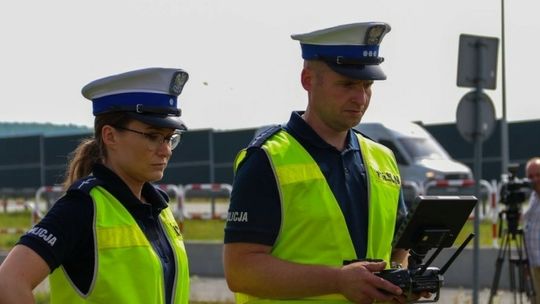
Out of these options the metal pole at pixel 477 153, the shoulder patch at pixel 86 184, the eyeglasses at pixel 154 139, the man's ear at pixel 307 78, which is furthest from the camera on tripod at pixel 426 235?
the metal pole at pixel 477 153

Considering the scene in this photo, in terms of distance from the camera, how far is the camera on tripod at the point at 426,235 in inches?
197

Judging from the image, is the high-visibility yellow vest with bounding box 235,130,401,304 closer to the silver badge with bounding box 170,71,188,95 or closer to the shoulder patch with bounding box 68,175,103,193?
the silver badge with bounding box 170,71,188,95

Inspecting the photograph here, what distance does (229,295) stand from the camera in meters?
16.5

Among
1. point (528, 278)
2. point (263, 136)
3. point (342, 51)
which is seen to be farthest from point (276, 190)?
point (528, 278)

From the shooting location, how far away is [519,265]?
14773 mm

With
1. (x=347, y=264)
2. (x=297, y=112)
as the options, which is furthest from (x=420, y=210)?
(x=297, y=112)

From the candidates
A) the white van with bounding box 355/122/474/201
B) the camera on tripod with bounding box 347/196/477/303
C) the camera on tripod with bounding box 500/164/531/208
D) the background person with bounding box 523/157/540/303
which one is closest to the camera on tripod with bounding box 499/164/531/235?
the camera on tripod with bounding box 500/164/531/208

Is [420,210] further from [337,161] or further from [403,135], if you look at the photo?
[403,135]

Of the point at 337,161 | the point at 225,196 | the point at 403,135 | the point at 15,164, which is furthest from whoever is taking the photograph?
the point at 15,164

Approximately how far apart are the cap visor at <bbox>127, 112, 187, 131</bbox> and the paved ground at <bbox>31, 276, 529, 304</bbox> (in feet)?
29.5

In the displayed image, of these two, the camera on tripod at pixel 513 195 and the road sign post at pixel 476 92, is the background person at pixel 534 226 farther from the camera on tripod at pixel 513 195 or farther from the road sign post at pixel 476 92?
the road sign post at pixel 476 92

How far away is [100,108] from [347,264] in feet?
3.41

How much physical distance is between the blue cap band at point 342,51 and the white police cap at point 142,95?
55 centimetres

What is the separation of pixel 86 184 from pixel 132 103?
1.20ft
